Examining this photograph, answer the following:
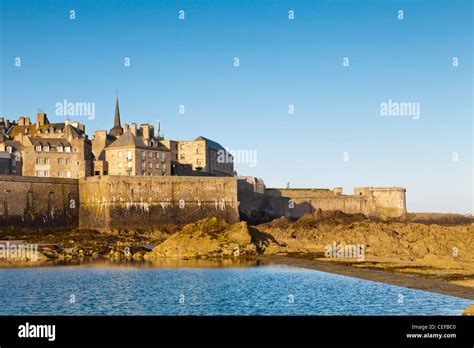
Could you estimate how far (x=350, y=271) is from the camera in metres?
28.4

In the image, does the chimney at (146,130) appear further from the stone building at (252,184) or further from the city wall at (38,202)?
the city wall at (38,202)

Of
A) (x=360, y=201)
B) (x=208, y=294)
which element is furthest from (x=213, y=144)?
(x=208, y=294)

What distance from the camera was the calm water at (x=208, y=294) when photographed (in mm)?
19109

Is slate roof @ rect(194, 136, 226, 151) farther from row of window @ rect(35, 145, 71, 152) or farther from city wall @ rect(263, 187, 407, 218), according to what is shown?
row of window @ rect(35, 145, 71, 152)

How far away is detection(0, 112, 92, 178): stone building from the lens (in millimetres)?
69250

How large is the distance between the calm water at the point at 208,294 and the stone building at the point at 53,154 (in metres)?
39.9

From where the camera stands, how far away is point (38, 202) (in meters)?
57.5

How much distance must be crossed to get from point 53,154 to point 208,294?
51.3 meters

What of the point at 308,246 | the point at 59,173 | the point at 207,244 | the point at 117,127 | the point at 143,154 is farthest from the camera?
the point at 117,127

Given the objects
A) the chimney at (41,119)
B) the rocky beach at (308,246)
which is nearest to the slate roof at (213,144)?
the chimney at (41,119)

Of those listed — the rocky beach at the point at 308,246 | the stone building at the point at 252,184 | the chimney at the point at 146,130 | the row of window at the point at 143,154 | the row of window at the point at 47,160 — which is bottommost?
the rocky beach at the point at 308,246

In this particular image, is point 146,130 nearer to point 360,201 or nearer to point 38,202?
point 38,202
